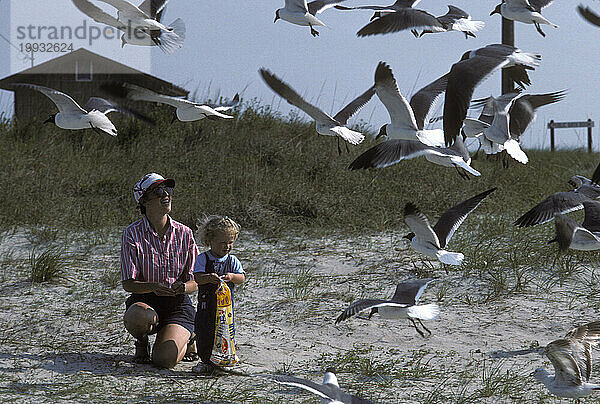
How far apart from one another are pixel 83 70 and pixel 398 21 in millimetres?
12033

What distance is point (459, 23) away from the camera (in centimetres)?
480

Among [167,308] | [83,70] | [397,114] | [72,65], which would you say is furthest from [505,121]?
[72,65]

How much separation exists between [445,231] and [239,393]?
5.35 feet

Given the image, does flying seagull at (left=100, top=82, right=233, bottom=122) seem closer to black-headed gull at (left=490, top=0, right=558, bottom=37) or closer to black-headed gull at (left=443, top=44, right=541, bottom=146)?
black-headed gull at (left=443, top=44, right=541, bottom=146)

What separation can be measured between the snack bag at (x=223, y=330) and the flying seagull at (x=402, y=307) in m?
0.65

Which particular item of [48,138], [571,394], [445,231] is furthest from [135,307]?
[48,138]

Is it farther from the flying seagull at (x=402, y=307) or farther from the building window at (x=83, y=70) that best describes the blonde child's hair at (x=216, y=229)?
the building window at (x=83, y=70)

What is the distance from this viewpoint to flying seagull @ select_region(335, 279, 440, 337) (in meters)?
3.06

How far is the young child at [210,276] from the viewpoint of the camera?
11.7 feet

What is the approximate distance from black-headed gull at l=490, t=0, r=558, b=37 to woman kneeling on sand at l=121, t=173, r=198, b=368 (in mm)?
2668

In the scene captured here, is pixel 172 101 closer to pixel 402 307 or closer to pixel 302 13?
pixel 302 13

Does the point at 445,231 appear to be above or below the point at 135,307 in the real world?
above

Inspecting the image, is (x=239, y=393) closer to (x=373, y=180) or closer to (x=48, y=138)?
(x=373, y=180)

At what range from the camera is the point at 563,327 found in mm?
4613
